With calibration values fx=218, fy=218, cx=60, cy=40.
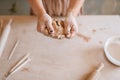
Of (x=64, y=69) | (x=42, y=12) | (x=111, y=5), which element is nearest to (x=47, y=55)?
(x=64, y=69)

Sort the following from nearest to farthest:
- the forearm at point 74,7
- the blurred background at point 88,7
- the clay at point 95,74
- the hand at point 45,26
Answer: the clay at point 95,74 → the hand at point 45,26 → the forearm at point 74,7 → the blurred background at point 88,7

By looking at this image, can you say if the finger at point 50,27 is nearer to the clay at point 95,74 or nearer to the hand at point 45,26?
the hand at point 45,26

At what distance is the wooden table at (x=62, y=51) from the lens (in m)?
0.80

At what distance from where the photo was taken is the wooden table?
800 millimetres

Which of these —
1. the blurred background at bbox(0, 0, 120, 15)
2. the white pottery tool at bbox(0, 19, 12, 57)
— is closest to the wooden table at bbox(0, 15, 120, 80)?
the white pottery tool at bbox(0, 19, 12, 57)

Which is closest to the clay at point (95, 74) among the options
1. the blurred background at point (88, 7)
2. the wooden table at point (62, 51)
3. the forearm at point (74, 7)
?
the wooden table at point (62, 51)

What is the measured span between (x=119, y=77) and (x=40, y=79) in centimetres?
29

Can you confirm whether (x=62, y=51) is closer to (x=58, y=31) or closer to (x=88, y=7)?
(x=58, y=31)

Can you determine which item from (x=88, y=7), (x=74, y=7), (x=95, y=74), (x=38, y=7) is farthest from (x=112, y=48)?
(x=88, y=7)

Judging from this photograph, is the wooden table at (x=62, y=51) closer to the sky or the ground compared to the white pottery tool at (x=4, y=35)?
closer to the ground

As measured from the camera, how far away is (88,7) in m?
1.90

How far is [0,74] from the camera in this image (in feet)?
2.61

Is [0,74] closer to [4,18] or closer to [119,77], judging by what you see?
[4,18]

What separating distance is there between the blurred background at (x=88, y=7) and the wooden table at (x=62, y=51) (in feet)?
2.80
